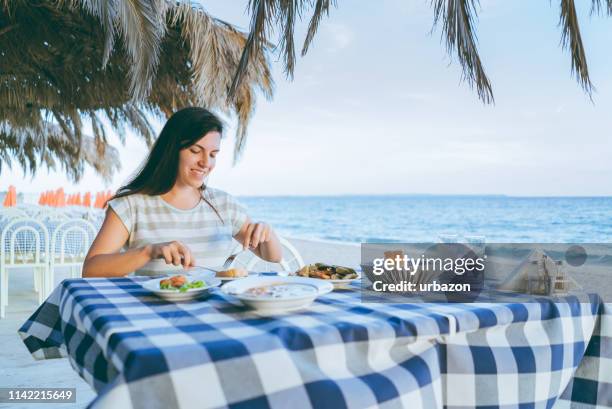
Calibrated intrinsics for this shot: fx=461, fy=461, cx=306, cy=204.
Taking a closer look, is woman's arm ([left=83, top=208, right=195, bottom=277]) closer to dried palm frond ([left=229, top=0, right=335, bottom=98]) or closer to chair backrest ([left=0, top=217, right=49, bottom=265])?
dried palm frond ([left=229, top=0, right=335, bottom=98])

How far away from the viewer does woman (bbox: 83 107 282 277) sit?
64.3 inches

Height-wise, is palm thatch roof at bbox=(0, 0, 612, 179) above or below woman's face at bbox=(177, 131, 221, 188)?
above

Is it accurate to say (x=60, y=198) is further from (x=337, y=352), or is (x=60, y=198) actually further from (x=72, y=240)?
(x=337, y=352)

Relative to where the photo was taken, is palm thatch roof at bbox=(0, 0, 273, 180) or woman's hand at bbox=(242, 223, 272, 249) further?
palm thatch roof at bbox=(0, 0, 273, 180)

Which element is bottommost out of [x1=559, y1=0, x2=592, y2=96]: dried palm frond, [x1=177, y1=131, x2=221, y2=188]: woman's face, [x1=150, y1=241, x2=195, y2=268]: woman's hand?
[x1=150, y1=241, x2=195, y2=268]: woman's hand

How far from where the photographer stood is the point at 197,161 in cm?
174

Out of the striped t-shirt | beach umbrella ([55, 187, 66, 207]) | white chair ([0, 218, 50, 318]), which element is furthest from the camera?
beach umbrella ([55, 187, 66, 207])

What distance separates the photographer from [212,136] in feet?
5.80

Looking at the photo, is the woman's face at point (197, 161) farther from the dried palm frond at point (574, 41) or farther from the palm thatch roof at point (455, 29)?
the dried palm frond at point (574, 41)

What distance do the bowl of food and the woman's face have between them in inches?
25.6

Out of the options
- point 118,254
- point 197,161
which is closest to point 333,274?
point 118,254

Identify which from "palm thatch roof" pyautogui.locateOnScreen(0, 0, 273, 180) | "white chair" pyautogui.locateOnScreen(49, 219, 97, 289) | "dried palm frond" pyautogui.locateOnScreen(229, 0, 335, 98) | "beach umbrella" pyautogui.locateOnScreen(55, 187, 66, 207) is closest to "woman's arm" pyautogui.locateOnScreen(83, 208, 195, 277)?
"dried palm frond" pyautogui.locateOnScreen(229, 0, 335, 98)

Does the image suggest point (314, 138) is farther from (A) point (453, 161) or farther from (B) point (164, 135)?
(B) point (164, 135)

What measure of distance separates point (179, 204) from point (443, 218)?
2698 cm
